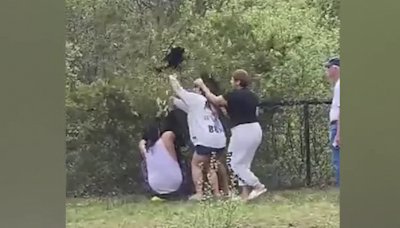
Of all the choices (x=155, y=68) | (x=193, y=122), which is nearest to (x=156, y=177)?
(x=193, y=122)

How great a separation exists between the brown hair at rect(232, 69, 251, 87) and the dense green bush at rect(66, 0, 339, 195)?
0.02m

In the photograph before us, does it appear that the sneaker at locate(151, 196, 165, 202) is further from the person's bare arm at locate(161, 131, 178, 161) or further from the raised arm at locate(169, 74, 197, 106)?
the raised arm at locate(169, 74, 197, 106)

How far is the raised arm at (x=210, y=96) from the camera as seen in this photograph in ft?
7.27

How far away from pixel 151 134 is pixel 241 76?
1.34ft

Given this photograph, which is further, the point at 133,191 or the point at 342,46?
the point at 133,191

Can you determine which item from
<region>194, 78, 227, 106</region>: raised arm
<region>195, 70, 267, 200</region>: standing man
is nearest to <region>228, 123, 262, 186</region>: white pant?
<region>195, 70, 267, 200</region>: standing man

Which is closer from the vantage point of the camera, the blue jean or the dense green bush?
the blue jean

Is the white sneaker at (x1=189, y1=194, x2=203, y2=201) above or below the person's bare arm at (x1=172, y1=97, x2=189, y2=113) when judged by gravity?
below

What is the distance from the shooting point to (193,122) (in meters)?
2.20

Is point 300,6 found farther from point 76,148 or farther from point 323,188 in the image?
point 76,148

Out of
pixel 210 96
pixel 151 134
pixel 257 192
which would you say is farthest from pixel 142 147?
pixel 257 192

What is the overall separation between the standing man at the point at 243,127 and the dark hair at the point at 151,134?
23 cm

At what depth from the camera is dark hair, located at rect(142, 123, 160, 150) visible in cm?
219

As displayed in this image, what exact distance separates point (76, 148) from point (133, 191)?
26 centimetres
